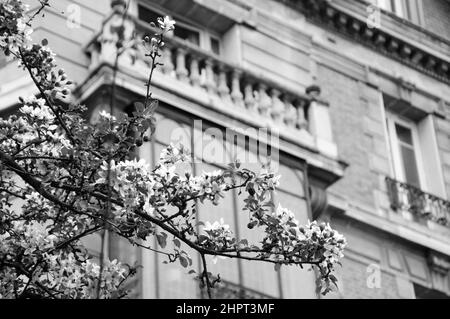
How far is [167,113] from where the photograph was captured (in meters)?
16.2

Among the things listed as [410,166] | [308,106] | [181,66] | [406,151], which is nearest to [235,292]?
[181,66]

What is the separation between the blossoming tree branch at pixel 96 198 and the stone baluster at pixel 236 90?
764cm

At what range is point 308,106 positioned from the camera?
18594 millimetres

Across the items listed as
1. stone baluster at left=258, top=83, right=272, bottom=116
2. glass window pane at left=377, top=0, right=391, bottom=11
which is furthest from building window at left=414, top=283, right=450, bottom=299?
glass window pane at left=377, top=0, right=391, bottom=11

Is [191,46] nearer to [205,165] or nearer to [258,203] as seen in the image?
[205,165]

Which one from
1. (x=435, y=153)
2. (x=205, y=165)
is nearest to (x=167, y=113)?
(x=205, y=165)

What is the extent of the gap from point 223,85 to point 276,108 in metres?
1.02

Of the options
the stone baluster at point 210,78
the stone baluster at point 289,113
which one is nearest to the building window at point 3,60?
the stone baluster at point 210,78

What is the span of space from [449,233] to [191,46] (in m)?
6.20

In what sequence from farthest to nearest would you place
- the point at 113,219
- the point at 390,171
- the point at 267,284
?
1. the point at 390,171
2. the point at 267,284
3. the point at 113,219

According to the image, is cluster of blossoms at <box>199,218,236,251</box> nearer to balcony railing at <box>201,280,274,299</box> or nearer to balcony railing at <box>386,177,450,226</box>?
balcony railing at <box>201,280,274,299</box>

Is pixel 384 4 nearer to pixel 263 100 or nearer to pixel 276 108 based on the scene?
pixel 276 108

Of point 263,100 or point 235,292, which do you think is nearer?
point 235,292

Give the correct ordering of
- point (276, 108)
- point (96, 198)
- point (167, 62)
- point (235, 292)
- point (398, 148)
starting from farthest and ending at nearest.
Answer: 1. point (398, 148)
2. point (276, 108)
3. point (167, 62)
4. point (235, 292)
5. point (96, 198)
